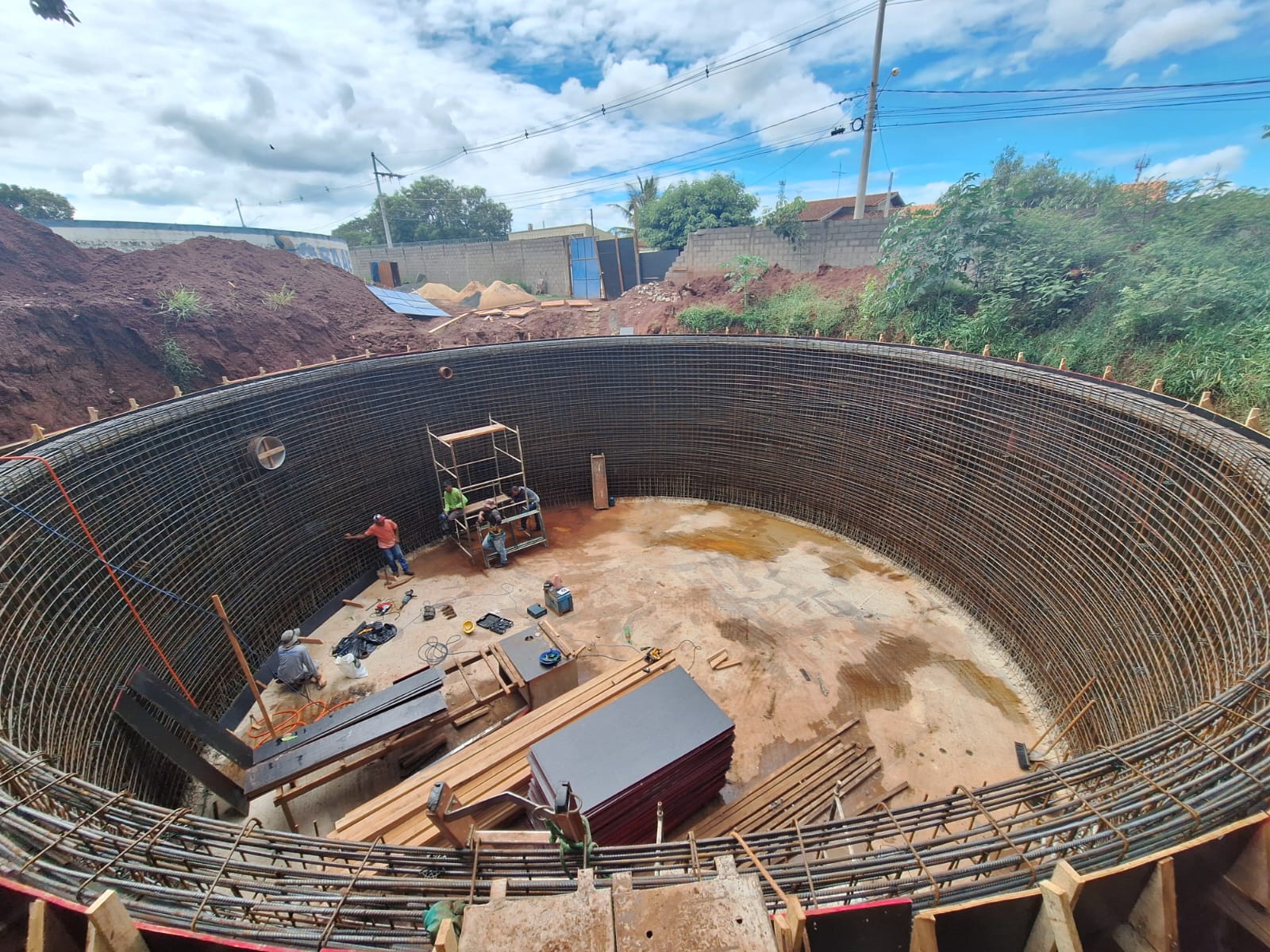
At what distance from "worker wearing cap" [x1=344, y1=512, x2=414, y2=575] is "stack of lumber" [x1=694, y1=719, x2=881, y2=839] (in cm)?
600

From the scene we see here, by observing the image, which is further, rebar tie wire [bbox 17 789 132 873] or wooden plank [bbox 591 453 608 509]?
wooden plank [bbox 591 453 608 509]

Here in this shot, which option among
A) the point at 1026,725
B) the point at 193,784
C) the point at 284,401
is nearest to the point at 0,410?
the point at 284,401

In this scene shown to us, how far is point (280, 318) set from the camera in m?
13.0

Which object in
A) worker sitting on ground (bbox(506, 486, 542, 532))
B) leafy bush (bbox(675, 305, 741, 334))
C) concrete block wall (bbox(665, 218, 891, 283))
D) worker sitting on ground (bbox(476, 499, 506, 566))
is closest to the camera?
worker sitting on ground (bbox(476, 499, 506, 566))

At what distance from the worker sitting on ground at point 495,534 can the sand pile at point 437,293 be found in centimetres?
1518

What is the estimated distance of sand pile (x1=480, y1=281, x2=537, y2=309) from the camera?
19.4 m

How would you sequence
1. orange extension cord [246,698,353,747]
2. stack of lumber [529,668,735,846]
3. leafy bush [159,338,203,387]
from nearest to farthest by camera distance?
stack of lumber [529,668,735,846] → orange extension cord [246,698,353,747] → leafy bush [159,338,203,387]

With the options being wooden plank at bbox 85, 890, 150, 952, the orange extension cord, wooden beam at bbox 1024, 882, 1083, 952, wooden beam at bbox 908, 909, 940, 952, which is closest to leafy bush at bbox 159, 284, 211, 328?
the orange extension cord

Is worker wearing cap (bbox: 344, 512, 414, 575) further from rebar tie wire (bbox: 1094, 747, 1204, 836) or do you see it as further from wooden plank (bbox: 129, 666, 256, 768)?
rebar tie wire (bbox: 1094, 747, 1204, 836)

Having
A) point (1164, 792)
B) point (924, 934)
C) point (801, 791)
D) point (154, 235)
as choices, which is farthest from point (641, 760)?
point (154, 235)

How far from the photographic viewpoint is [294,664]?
6.13 meters

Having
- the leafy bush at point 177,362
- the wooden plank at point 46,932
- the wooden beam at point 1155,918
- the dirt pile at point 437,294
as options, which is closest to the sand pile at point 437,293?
the dirt pile at point 437,294

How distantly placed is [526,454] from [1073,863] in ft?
30.3

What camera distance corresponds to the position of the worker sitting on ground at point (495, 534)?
8.69 meters
